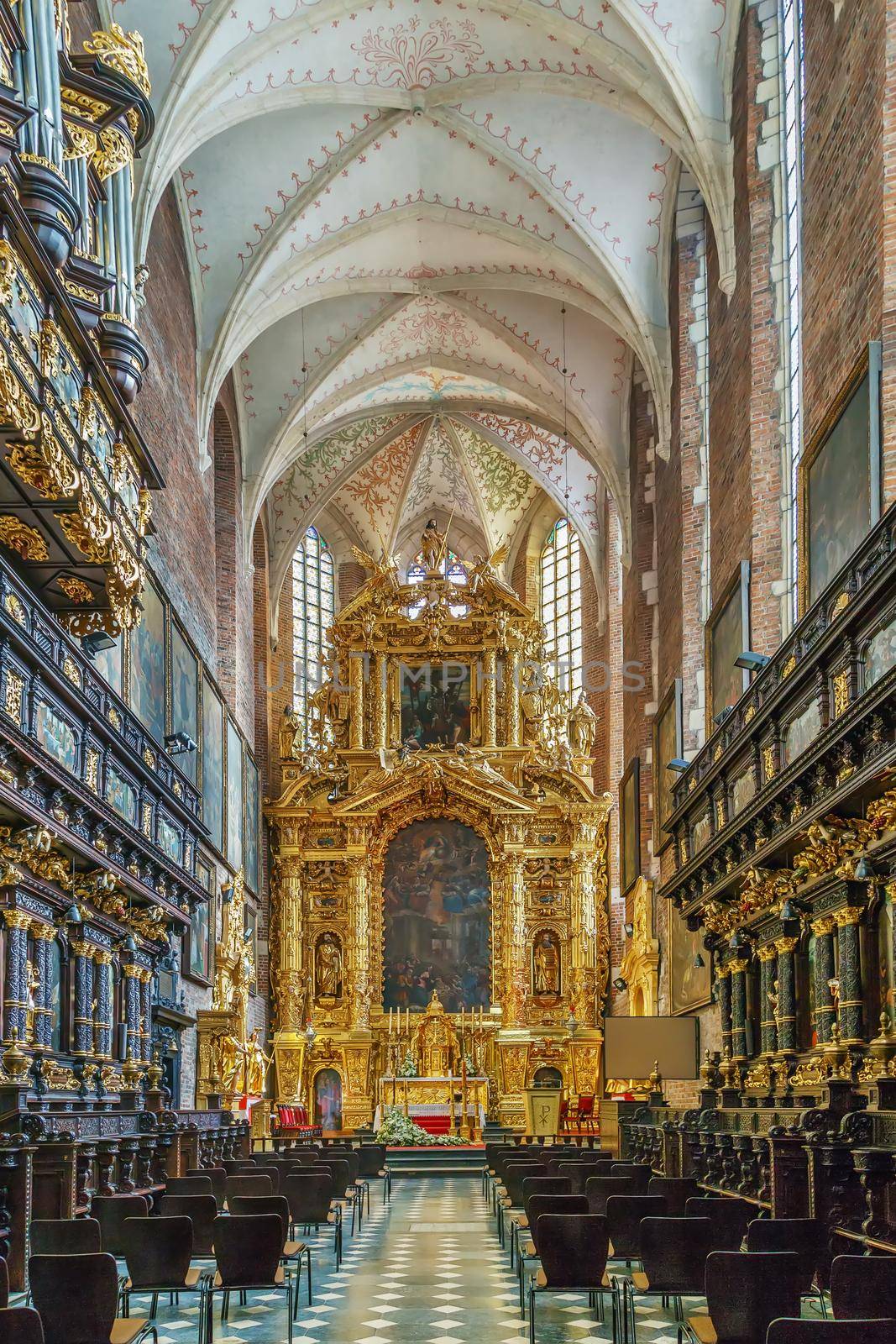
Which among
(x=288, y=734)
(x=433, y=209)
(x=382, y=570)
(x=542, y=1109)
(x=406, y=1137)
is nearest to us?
(x=433, y=209)

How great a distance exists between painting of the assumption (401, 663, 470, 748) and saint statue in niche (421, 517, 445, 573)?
7.80 feet

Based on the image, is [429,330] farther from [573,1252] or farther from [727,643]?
[573,1252]

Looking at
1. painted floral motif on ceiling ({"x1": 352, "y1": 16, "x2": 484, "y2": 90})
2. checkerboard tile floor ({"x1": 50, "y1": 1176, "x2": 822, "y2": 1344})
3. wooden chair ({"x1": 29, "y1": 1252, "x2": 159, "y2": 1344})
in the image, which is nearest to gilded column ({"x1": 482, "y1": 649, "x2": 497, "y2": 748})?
painted floral motif on ceiling ({"x1": 352, "y1": 16, "x2": 484, "y2": 90})

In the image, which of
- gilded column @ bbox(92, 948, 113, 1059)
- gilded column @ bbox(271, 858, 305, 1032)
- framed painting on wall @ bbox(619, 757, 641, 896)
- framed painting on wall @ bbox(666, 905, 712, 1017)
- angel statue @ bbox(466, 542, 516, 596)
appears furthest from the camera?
angel statue @ bbox(466, 542, 516, 596)

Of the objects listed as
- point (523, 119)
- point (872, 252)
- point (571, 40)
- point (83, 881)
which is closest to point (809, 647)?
point (872, 252)

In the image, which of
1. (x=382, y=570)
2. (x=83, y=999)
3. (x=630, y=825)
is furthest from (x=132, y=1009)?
(x=382, y=570)

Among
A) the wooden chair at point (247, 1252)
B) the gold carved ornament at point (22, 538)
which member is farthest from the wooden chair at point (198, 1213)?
the gold carved ornament at point (22, 538)

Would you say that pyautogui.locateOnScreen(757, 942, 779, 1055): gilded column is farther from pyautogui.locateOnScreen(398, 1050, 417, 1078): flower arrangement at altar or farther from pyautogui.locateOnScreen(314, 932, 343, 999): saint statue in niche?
pyautogui.locateOnScreen(314, 932, 343, 999): saint statue in niche

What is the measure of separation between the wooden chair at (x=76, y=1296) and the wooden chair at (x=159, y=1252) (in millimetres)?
1494

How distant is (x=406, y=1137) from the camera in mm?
26281

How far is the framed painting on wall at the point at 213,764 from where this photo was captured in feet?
80.1

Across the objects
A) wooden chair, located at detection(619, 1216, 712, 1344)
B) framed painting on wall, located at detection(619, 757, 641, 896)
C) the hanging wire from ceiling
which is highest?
the hanging wire from ceiling

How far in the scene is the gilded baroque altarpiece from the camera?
31.1 meters

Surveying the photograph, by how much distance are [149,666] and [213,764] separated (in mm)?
6329
